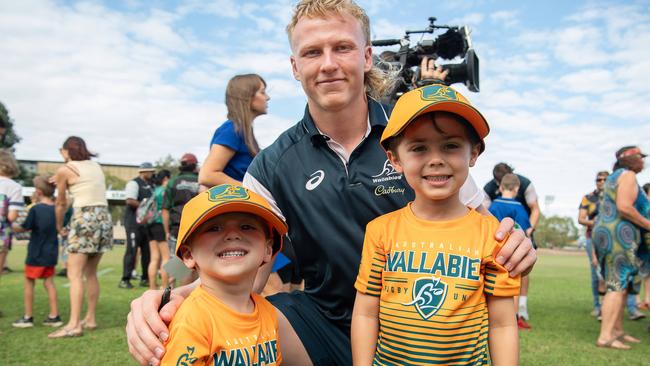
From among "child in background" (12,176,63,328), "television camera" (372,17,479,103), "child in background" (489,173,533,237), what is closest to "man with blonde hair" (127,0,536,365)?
"television camera" (372,17,479,103)

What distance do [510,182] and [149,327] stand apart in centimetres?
531

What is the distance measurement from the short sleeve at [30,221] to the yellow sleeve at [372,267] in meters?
5.66

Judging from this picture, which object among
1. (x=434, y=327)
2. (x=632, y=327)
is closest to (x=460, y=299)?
(x=434, y=327)

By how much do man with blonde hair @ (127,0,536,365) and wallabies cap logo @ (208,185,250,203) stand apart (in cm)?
49

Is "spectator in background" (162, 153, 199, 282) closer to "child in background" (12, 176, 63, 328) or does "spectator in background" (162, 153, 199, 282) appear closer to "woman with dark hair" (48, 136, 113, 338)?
"woman with dark hair" (48, 136, 113, 338)

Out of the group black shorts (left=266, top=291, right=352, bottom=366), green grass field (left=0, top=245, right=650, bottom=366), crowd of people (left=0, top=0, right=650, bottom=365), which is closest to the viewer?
crowd of people (left=0, top=0, right=650, bottom=365)

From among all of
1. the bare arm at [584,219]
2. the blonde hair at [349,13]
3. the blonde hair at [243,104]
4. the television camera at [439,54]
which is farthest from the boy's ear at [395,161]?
the bare arm at [584,219]

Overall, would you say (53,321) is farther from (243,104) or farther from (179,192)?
(243,104)

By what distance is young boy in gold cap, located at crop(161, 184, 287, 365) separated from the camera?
75.4 inches

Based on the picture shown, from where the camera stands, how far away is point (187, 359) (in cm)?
179

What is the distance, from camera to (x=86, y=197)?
18.1 feet

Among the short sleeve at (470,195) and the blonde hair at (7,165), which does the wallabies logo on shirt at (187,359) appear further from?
the blonde hair at (7,165)

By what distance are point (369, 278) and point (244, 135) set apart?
2.46 metres

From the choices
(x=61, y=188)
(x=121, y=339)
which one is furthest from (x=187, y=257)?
(x=61, y=188)
